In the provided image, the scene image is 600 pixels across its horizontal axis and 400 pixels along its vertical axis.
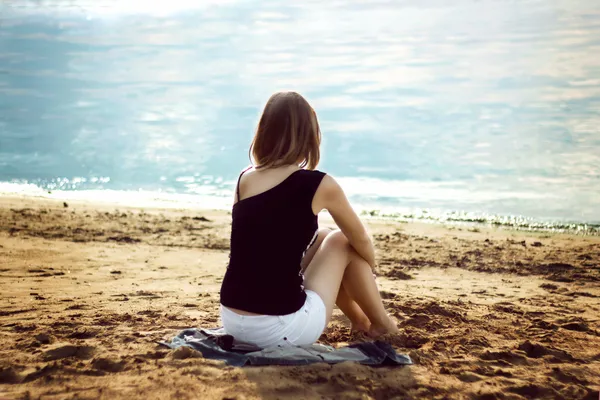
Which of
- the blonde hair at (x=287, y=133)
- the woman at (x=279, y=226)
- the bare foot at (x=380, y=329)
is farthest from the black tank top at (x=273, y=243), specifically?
the bare foot at (x=380, y=329)

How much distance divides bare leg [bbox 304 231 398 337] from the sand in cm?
32

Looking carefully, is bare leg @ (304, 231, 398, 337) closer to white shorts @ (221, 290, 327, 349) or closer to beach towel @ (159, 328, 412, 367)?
white shorts @ (221, 290, 327, 349)

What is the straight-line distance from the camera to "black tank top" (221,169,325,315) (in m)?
3.73

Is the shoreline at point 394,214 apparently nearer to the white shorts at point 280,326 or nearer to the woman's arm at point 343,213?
the woman's arm at point 343,213

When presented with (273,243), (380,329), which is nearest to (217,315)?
(380,329)

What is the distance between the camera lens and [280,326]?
3.83m

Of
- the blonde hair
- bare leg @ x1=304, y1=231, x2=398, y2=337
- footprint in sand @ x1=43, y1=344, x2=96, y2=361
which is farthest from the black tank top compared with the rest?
footprint in sand @ x1=43, y1=344, x2=96, y2=361

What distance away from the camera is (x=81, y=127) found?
22562 mm

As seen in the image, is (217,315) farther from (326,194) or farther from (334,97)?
(334,97)

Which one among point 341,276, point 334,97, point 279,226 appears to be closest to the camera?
point 279,226

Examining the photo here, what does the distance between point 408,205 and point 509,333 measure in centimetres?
756

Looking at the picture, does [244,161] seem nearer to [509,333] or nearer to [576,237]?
[576,237]

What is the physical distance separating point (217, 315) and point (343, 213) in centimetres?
165

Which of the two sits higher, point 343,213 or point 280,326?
point 343,213
